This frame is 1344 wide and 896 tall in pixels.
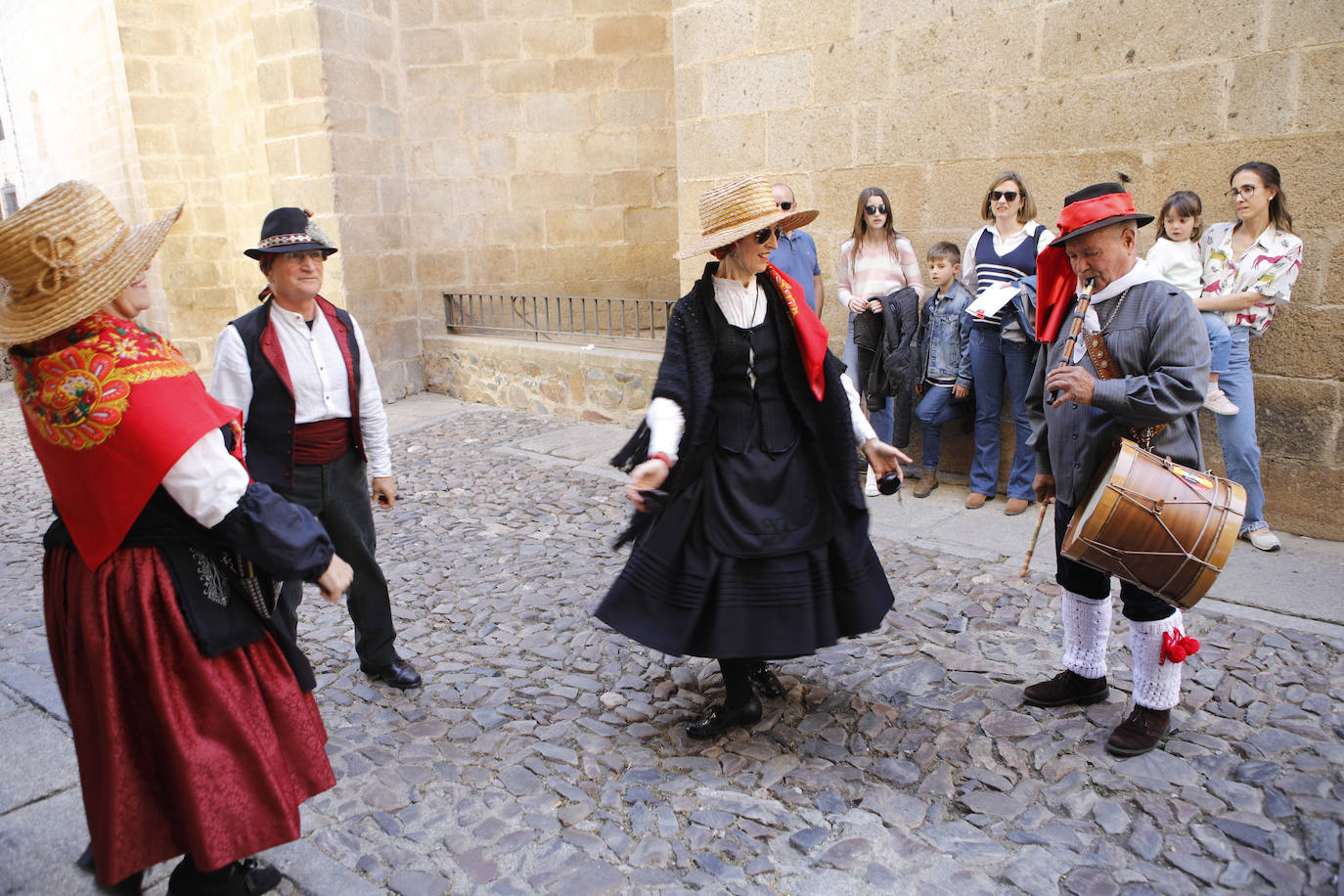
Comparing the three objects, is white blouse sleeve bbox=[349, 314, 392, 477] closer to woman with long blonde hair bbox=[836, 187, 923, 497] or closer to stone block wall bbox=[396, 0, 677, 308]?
woman with long blonde hair bbox=[836, 187, 923, 497]

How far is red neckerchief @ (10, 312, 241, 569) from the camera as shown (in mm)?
2061

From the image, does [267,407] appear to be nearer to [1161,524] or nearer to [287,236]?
[287,236]

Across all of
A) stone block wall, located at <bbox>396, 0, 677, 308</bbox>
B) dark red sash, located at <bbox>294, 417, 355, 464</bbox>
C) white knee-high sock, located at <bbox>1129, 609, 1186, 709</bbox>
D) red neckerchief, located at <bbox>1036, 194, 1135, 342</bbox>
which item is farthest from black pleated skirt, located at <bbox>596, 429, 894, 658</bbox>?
stone block wall, located at <bbox>396, 0, 677, 308</bbox>

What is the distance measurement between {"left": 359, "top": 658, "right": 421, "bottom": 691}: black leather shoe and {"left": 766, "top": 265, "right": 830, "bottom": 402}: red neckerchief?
198cm

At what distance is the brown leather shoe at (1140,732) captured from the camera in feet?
10.2

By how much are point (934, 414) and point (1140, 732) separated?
314 centimetres

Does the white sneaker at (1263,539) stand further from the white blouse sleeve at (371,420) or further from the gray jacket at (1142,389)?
the white blouse sleeve at (371,420)

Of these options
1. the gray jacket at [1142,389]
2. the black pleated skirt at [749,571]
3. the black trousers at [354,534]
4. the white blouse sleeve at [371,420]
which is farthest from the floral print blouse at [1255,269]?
the black trousers at [354,534]

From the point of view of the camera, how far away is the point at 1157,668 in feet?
10.3

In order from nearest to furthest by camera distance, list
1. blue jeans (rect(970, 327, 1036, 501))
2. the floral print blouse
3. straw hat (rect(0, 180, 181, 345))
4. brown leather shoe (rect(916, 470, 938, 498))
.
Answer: straw hat (rect(0, 180, 181, 345)), the floral print blouse, blue jeans (rect(970, 327, 1036, 501)), brown leather shoe (rect(916, 470, 938, 498))

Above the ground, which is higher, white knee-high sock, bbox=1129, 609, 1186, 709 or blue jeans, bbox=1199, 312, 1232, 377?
blue jeans, bbox=1199, 312, 1232, 377

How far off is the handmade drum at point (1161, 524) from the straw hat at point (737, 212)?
1.32 m

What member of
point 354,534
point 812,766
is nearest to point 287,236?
point 354,534

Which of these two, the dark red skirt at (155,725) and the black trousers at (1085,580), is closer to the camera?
the dark red skirt at (155,725)
